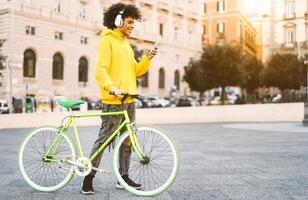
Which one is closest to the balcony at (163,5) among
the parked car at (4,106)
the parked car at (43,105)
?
the parked car at (43,105)

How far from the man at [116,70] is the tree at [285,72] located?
50.8 m

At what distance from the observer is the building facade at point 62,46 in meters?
40.2

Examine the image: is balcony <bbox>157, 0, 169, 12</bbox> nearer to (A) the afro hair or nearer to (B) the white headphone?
(A) the afro hair

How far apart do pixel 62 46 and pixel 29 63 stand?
165 inches

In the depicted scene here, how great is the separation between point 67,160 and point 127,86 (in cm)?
97

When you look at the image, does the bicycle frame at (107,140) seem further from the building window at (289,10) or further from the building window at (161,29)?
the building window at (289,10)

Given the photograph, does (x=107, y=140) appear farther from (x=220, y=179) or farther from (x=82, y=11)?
(x=82, y=11)

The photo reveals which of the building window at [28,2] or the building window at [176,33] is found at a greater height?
the building window at [176,33]

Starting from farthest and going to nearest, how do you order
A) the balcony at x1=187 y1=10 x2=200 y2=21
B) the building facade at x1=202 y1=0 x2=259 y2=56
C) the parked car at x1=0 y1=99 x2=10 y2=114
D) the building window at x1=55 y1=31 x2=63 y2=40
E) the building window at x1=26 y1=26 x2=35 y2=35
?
1. the building facade at x1=202 y1=0 x2=259 y2=56
2. the balcony at x1=187 y1=10 x2=200 y2=21
3. the building window at x1=55 y1=31 x2=63 y2=40
4. the building window at x1=26 y1=26 x2=35 y2=35
5. the parked car at x1=0 y1=99 x2=10 y2=114

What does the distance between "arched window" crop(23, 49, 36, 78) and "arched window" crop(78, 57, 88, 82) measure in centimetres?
635

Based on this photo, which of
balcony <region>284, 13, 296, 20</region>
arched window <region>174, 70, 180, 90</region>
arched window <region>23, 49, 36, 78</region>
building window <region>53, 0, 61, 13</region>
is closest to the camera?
arched window <region>23, 49, 36, 78</region>

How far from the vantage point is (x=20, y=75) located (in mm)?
40500

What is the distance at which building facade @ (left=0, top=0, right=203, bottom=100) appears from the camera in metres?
40.2

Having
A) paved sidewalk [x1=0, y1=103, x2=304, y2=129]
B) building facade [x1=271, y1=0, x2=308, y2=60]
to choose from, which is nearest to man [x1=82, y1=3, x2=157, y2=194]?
paved sidewalk [x1=0, y1=103, x2=304, y2=129]
